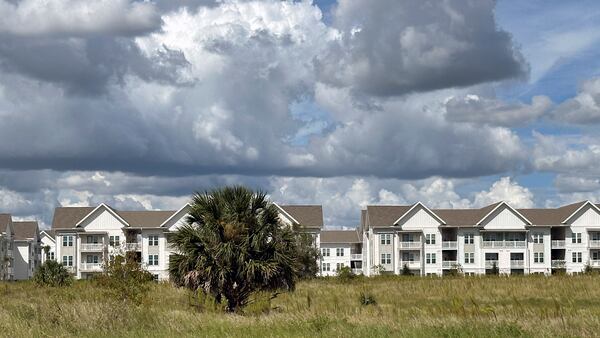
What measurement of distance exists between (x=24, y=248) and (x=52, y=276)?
197 feet

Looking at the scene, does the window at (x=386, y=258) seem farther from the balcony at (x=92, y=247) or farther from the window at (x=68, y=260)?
the window at (x=68, y=260)

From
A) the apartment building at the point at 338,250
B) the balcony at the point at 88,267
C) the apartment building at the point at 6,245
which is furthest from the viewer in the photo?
the apartment building at the point at 338,250

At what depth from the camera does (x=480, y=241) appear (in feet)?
325

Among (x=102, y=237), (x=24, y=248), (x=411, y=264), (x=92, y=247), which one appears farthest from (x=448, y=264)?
(x=24, y=248)

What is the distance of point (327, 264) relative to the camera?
11875 cm

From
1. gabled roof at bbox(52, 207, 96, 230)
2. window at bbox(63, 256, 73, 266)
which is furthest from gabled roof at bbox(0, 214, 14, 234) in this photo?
window at bbox(63, 256, 73, 266)

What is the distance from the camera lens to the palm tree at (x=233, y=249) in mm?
29922

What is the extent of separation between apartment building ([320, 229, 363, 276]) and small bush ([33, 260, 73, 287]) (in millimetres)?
56501

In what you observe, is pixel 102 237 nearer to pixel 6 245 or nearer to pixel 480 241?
pixel 6 245

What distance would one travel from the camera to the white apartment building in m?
97.8

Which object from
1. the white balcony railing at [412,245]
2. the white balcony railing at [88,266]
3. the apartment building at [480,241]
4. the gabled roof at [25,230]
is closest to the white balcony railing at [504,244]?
the apartment building at [480,241]

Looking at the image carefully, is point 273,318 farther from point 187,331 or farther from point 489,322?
point 489,322

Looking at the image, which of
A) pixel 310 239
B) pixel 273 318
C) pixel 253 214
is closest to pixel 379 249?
pixel 310 239

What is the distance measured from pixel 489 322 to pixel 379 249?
256 feet
